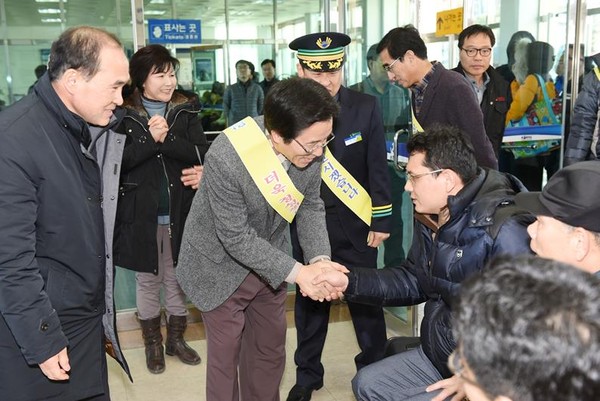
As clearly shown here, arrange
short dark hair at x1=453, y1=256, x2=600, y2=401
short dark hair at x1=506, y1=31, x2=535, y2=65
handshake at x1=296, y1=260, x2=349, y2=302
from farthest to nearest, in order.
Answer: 1. short dark hair at x1=506, y1=31, x2=535, y2=65
2. handshake at x1=296, y1=260, x2=349, y2=302
3. short dark hair at x1=453, y1=256, x2=600, y2=401

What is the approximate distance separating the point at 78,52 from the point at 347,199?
1384 mm

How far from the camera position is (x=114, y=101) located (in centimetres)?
178

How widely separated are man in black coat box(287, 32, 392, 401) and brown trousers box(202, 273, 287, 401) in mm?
479

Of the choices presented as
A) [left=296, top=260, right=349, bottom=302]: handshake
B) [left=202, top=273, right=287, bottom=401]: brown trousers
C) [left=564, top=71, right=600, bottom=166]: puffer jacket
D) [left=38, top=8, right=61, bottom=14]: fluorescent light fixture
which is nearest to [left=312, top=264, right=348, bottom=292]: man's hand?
[left=296, top=260, right=349, bottom=302]: handshake

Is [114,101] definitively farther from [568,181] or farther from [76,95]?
[568,181]

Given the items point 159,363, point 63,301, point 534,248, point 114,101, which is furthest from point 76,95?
point 159,363

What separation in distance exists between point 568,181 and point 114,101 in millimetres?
1197

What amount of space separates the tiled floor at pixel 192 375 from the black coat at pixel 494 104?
1330mm

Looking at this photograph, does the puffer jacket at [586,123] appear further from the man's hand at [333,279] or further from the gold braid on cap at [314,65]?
the man's hand at [333,279]

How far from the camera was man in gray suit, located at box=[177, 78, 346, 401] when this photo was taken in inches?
80.4

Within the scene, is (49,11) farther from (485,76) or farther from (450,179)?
(450,179)

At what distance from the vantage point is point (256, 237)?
2.14 metres

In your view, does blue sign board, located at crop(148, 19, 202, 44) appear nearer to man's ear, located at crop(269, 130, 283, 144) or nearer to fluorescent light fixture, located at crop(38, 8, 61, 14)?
fluorescent light fixture, located at crop(38, 8, 61, 14)

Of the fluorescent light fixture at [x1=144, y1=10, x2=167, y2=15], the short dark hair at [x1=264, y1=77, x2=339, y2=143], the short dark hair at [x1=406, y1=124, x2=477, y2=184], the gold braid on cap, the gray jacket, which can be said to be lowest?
the gray jacket
